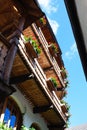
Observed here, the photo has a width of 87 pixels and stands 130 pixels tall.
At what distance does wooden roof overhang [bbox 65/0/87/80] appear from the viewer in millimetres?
1027

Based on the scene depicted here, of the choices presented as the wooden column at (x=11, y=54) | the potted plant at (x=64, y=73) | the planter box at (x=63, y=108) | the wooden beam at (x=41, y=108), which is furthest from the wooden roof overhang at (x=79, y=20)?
the potted plant at (x=64, y=73)

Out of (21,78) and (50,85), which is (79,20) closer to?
(21,78)

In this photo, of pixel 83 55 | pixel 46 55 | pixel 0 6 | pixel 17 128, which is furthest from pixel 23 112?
pixel 83 55

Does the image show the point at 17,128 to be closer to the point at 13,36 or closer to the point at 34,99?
the point at 34,99

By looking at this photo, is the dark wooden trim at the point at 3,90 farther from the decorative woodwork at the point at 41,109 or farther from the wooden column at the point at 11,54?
the decorative woodwork at the point at 41,109

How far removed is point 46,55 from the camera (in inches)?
522

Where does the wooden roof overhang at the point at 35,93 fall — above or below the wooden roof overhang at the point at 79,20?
below

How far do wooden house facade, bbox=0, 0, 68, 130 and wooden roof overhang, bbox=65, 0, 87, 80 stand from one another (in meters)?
4.88

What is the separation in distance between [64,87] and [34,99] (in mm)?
4490

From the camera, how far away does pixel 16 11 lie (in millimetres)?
9453

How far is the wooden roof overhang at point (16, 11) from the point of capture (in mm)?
8648

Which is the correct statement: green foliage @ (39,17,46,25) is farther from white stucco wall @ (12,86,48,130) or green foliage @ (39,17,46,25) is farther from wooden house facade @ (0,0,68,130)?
white stucco wall @ (12,86,48,130)

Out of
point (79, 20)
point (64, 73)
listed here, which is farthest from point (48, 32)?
point (79, 20)

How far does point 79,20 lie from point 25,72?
838 centimetres
